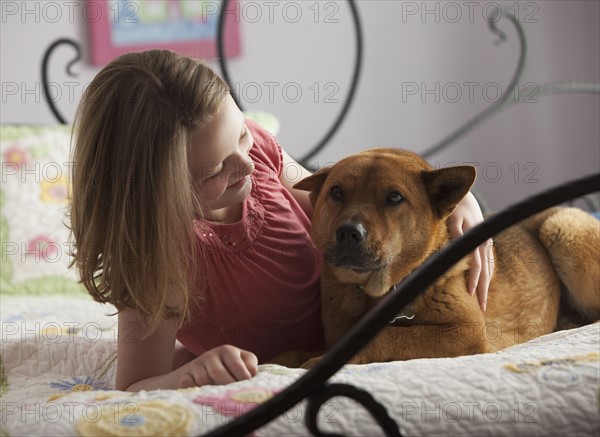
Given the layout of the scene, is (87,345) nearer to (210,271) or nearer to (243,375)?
(210,271)

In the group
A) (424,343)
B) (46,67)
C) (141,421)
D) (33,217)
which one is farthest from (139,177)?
(46,67)

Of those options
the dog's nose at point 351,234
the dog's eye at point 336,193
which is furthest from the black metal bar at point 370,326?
the dog's eye at point 336,193

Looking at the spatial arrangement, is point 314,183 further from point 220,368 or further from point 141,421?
point 141,421

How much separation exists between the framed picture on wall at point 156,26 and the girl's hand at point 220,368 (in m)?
2.03

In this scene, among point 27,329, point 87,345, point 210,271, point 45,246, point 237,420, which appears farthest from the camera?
point 45,246

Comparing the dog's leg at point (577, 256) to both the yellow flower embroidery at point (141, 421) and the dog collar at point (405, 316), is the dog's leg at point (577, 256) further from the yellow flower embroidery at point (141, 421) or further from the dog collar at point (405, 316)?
the yellow flower embroidery at point (141, 421)

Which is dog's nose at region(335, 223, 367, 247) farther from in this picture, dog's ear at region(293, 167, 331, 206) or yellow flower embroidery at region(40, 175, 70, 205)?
yellow flower embroidery at region(40, 175, 70, 205)

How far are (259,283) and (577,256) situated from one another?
66 cm

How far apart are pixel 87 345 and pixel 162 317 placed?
35 cm

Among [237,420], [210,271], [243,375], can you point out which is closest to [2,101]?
[210,271]

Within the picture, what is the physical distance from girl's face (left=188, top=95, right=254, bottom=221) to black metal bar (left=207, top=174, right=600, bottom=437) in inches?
17.9

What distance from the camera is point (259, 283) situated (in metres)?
1.38

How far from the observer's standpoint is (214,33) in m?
3.05

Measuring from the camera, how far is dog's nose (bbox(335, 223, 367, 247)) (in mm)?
1188
